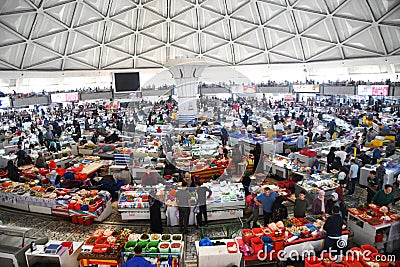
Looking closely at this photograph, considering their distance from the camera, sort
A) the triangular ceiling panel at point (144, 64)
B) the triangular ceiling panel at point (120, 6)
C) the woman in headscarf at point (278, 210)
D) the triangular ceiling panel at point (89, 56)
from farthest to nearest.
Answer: the triangular ceiling panel at point (144, 64) < the triangular ceiling panel at point (89, 56) < the triangular ceiling panel at point (120, 6) < the woman in headscarf at point (278, 210)

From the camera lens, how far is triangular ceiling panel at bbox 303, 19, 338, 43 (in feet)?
87.8

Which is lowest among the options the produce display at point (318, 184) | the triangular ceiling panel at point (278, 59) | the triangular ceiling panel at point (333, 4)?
the produce display at point (318, 184)

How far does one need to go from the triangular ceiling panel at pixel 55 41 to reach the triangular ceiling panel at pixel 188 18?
11.0 metres

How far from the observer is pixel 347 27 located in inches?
1017

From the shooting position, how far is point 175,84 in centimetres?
1698

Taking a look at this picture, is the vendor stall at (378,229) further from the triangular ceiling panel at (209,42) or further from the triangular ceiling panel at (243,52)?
the triangular ceiling panel at (209,42)

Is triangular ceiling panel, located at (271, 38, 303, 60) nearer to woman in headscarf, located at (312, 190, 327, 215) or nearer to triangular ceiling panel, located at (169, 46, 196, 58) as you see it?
triangular ceiling panel, located at (169, 46, 196, 58)

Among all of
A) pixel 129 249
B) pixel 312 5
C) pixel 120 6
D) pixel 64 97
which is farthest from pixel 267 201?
pixel 120 6

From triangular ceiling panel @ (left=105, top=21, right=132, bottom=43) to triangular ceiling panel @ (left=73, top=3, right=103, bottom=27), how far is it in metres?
1.24

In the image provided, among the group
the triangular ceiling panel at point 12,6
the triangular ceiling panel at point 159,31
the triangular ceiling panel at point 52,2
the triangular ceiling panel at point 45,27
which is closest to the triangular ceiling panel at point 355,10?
the triangular ceiling panel at point 159,31

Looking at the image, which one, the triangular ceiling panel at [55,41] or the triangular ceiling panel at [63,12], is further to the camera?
the triangular ceiling panel at [55,41]

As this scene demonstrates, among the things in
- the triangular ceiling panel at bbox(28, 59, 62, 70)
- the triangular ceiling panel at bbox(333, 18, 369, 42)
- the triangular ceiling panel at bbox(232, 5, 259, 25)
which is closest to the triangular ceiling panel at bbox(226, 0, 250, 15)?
the triangular ceiling panel at bbox(232, 5, 259, 25)

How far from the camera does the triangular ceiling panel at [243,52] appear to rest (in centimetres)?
3084

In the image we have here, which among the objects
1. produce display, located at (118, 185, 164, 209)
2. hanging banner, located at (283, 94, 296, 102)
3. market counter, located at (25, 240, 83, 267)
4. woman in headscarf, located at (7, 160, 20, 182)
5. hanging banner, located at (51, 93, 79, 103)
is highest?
hanging banner, located at (51, 93, 79, 103)
